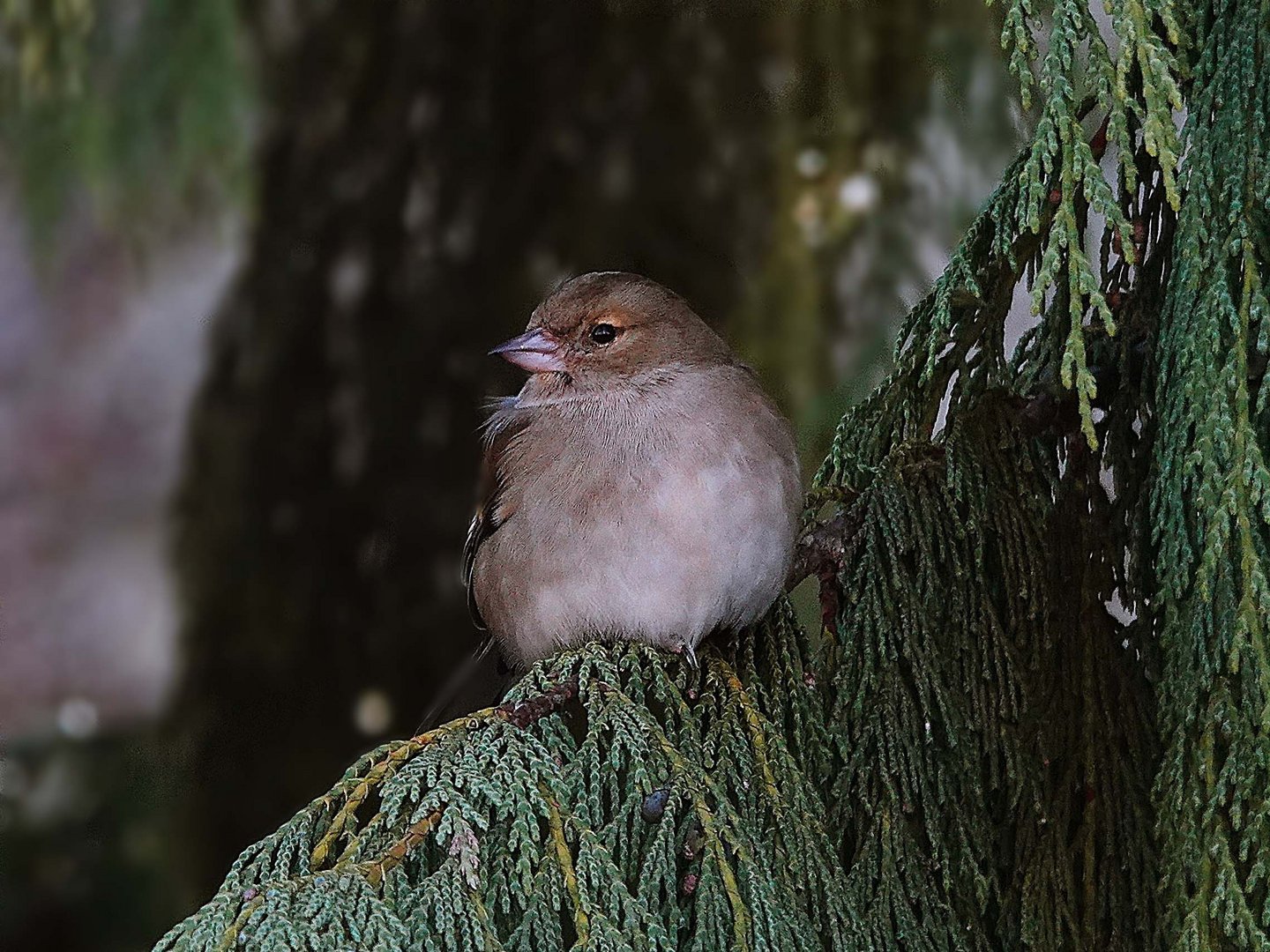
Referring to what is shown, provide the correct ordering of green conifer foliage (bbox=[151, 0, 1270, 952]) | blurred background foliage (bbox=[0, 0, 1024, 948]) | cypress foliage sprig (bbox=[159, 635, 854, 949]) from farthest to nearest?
blurred background foliage (bbox=[0, 0, 1024, 948]), green conifer foliage (bbox=[151, 0, 1270, 952]), cypress foliage sprig (bbox=[159, 635, 854, 949])

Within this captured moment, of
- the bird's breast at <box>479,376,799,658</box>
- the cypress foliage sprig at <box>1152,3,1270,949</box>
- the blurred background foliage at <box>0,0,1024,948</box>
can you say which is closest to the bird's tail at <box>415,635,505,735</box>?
the bird's breast at <box>479,376,799,658</box>

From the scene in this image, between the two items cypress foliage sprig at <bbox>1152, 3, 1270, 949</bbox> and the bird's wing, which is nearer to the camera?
cypress foliage sprig at <bbox>1152, 3, 1270, 949</bbox>

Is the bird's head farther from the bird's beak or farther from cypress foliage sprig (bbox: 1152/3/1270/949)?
cypress foliage sprig (bbox: 1152/3/1270/949)

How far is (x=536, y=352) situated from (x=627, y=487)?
1.38 feet

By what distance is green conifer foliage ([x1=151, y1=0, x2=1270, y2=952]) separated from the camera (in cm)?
137

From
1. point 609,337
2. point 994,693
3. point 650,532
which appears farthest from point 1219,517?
point 609,337

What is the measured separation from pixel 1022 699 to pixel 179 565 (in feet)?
6.46

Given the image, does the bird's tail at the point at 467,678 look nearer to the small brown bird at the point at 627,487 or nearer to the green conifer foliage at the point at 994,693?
the small brown bird at the point at 627,487

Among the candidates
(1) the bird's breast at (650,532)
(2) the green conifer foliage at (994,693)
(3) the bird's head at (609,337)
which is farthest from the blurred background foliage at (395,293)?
(2) the green conifer foliage at (994,693)

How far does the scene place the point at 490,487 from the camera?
237cm

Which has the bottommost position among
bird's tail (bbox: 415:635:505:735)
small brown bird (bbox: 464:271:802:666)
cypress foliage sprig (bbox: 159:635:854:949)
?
bird's tail (bbox: 415:635:505:735)

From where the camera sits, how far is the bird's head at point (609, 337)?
92.3 inches

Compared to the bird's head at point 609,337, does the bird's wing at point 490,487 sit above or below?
below

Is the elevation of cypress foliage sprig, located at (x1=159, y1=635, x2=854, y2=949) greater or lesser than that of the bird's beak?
lesser
